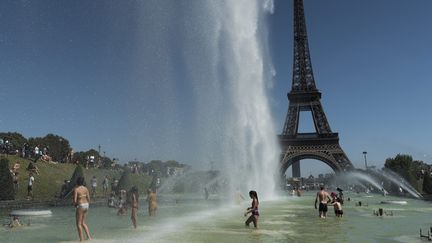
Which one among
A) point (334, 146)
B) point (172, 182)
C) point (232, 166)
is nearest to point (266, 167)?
point (232, 166)

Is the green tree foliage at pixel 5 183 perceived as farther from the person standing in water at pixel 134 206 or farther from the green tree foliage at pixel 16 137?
the green tree foliage at pixel 16 137

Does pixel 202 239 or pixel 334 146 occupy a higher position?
pixel 334 146

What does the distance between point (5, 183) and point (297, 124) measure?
75.3 m

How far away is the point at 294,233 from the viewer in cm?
1593

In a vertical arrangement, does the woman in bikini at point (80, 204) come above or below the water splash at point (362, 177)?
below

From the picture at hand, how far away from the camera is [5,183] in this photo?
33.6m

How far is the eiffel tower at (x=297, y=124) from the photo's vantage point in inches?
3524

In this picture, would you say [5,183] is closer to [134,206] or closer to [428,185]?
[134,206]

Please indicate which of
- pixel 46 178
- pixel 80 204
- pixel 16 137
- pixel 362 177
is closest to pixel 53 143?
pixel 16 137

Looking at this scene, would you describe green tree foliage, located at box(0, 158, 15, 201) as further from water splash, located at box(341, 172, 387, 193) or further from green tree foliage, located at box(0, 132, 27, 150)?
green tree foliage, located at box(0, 132, 27, 150)

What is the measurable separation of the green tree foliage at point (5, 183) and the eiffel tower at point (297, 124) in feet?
202

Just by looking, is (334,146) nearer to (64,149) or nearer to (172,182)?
(172,182)

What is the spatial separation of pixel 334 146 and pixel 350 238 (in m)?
78.5

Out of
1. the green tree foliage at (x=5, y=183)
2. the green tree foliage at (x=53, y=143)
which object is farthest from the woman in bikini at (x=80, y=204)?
the green tree foliage at (x=53, y=143)
